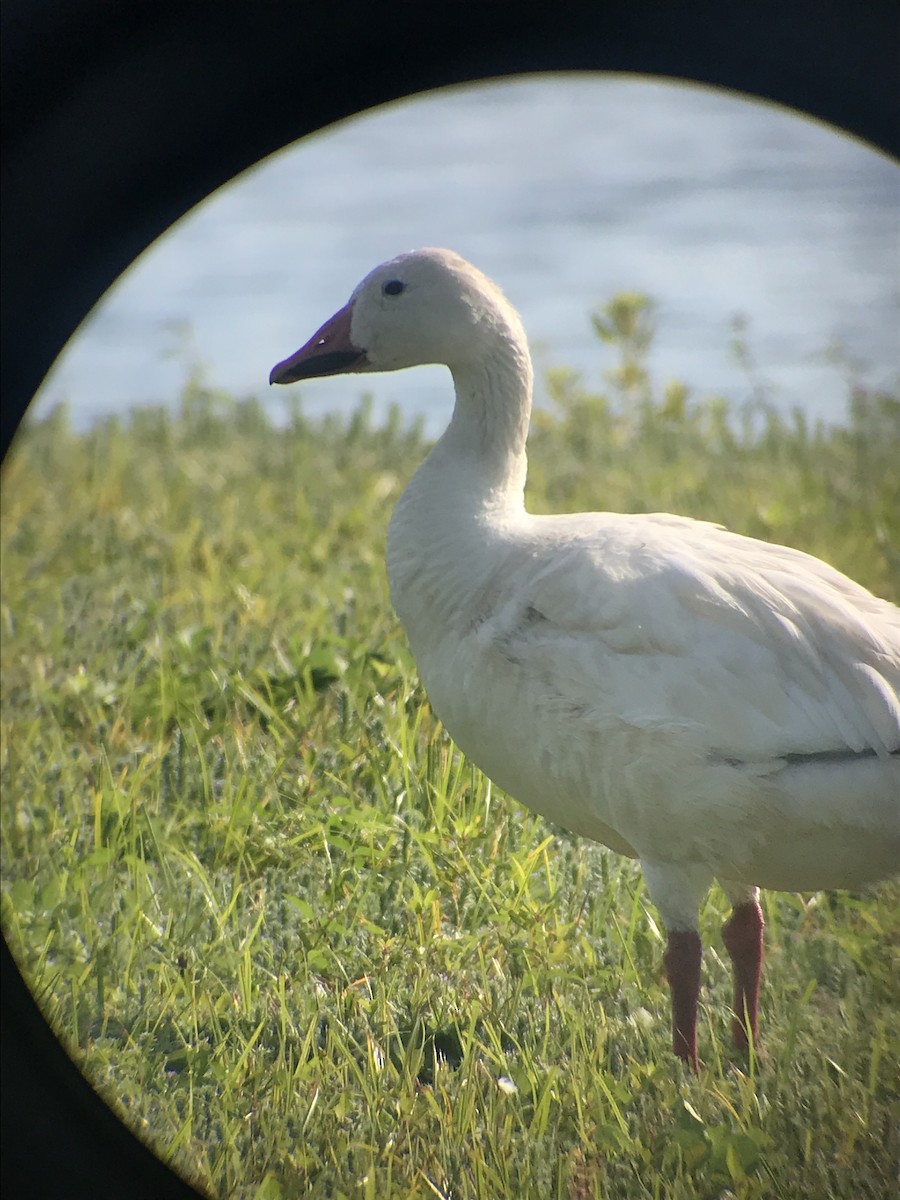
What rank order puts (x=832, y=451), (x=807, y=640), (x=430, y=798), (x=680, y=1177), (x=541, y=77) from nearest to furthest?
(x=541, y=77) → (x=680, y=1177) → (x=807, y=640) → (x=430, y=798) → (x=832, y=451)

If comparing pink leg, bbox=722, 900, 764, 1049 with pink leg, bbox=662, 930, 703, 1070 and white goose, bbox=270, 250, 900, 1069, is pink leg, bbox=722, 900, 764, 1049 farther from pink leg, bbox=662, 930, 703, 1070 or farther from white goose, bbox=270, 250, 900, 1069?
pink leg, bbox=662, 930, 703, 1070

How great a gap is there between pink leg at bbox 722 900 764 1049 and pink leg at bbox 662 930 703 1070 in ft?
0.47

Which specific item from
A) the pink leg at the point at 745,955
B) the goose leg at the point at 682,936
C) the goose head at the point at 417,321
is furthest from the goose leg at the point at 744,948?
the goose head at the point at 417,321

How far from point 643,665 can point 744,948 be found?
0.70 metres

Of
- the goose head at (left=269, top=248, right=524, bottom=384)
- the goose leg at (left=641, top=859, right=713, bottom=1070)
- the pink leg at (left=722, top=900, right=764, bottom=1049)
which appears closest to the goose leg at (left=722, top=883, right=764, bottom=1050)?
the pink leg at (left=722, top=900, right=764, bottom=1049)

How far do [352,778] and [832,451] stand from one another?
209 cm

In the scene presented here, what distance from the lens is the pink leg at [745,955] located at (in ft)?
8.13

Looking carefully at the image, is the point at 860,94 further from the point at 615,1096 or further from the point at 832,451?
the point at 832,451

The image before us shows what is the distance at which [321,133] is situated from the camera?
6.39 feet

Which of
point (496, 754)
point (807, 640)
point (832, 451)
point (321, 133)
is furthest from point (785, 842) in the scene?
point (832, 451)

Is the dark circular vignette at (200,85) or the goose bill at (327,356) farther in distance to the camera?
the goose bill at (327,356)

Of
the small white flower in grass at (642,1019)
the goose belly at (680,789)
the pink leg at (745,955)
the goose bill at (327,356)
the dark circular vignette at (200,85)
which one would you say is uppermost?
the dark circular vignette at (200,85)

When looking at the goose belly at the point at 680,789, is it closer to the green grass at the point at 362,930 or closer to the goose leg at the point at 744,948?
the goose leg at the point at 744,948

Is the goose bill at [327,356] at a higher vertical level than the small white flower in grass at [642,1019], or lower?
higher
